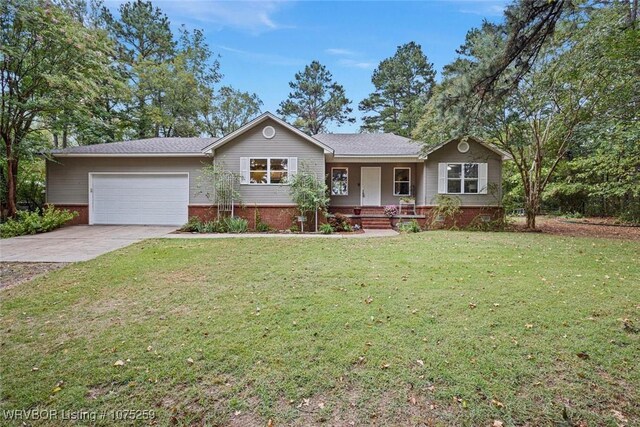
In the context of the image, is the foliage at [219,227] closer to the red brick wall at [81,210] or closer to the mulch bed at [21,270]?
the red brick wall at [81,210]

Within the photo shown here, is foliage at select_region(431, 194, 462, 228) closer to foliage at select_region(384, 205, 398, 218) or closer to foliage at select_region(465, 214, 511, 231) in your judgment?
foliage at select_region(465, 214, 511, 231)

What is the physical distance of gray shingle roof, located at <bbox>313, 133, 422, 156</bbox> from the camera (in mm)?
13484

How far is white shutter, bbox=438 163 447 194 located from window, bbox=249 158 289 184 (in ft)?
22.0

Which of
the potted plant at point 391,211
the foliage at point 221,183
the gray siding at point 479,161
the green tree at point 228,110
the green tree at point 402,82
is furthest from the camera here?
the green tree at point 402,82

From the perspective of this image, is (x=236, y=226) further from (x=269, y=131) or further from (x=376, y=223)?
(x=376, y=223)

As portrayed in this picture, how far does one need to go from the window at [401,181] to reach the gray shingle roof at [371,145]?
1.26 meters

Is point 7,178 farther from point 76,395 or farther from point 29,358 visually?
point 76,395

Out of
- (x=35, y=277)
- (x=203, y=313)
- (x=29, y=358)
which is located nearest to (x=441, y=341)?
(x=203, y=313)

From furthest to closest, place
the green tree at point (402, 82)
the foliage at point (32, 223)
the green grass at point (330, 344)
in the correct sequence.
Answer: the green tree at point (402, 82), the foliage at point (32, 223), the green grass at point (330, 344)

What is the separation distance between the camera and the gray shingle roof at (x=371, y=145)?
13484mm

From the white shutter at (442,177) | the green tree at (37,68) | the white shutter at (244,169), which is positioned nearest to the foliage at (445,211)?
the white shutter at (442,177)

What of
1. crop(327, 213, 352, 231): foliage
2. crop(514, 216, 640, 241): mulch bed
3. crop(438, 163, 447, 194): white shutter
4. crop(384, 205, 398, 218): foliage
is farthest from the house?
crop(514, 216, 640, 241): mulch bed

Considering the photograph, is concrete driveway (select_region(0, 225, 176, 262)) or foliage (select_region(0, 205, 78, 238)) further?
foliage (select_region(0, 205, 78, 238))

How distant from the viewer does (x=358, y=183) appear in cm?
1498
